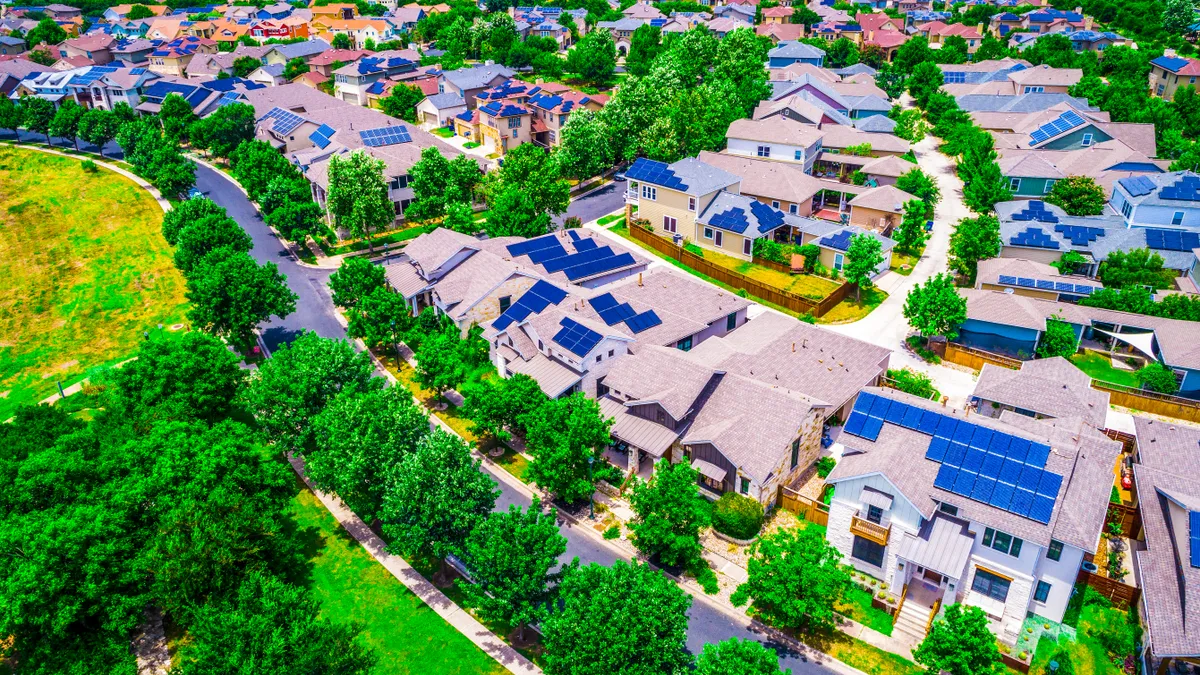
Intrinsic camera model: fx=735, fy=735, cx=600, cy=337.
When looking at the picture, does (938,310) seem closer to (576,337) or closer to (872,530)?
(872,530)

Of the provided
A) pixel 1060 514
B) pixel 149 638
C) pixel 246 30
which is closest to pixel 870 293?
pixel 1060 514

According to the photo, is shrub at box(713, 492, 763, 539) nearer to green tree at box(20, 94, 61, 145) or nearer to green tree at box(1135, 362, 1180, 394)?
green tree at box(1135, 362, 1180, 394)

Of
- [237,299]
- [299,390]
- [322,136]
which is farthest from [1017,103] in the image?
[299,390]

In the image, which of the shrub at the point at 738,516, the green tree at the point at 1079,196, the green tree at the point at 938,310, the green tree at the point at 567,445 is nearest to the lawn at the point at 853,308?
the green tree at the point at 938,310

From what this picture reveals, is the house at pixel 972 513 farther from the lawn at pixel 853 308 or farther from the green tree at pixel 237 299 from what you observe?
the green tree at pixel 237 299

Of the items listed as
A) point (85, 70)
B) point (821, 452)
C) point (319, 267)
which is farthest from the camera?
point (85, 70)

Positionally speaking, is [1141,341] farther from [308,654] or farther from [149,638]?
[149,638]
